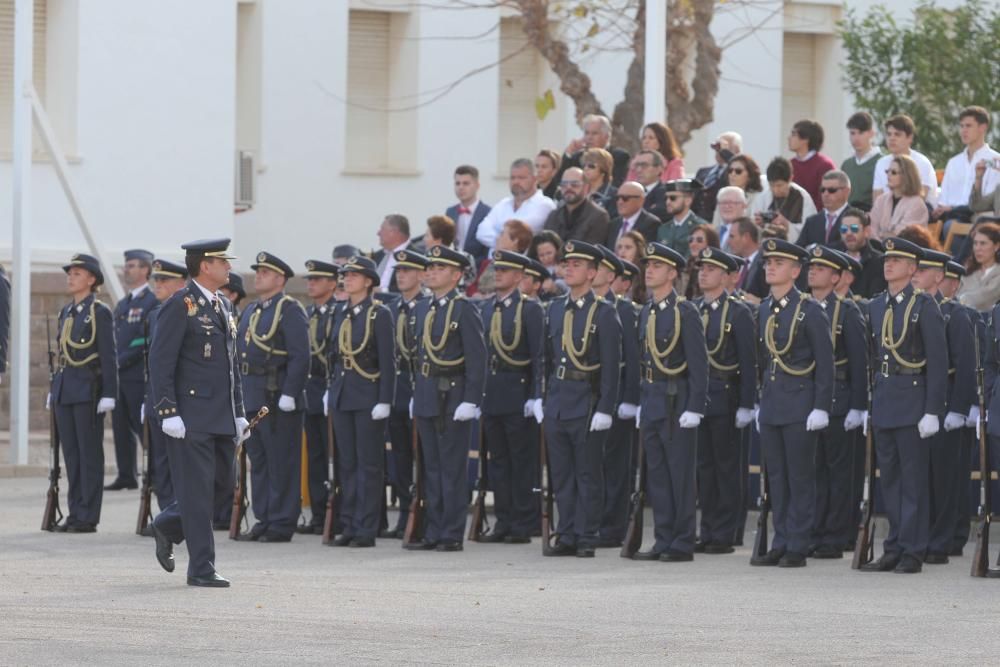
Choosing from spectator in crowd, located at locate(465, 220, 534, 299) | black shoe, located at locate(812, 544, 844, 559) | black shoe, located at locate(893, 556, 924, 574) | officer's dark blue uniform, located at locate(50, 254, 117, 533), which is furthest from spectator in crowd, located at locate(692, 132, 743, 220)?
black shoe, located at locate(893, 556, 924, 574)

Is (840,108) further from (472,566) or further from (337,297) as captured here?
(472,566)

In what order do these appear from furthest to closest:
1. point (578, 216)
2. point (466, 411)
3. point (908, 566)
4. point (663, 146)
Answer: point (663, 146) < point (578, 216) < point (466, 411) < point (908, 566)

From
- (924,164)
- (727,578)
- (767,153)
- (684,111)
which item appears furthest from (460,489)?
(767,153)

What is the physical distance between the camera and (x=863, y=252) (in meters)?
15.5

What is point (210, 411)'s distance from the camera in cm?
1201

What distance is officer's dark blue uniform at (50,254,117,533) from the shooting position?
15633mm

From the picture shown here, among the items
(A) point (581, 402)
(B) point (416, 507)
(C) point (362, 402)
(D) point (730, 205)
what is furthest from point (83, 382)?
(D) point (730, 205)

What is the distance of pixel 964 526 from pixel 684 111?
10.8 meters

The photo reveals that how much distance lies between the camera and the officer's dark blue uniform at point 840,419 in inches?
555

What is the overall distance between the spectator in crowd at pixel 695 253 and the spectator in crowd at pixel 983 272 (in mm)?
1661

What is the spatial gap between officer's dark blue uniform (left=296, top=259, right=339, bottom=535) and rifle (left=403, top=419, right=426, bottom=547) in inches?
37.0

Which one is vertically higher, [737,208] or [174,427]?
[737,208]

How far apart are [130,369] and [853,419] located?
21.9 ft

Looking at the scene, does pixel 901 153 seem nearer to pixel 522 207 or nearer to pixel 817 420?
pixel 522 207
